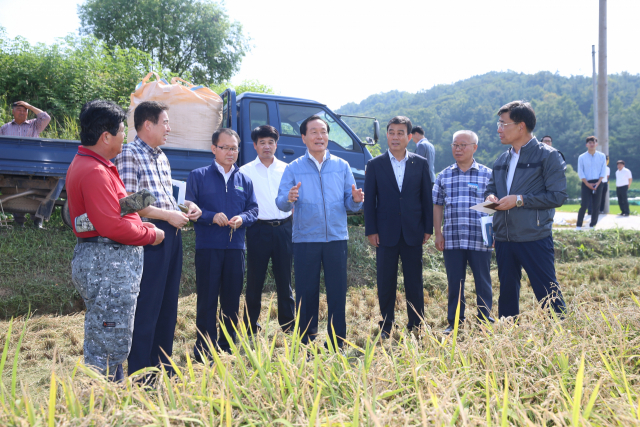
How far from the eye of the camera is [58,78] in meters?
13.1

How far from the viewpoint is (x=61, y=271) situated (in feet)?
18.0

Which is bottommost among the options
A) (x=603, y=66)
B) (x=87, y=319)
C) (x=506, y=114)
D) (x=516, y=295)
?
(x=516, y=295)

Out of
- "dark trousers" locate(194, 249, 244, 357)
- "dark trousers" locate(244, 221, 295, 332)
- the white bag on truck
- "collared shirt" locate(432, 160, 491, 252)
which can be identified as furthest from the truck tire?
"collared shirt" locate(432, 160, 491, 252)

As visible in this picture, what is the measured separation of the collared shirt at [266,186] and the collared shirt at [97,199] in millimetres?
1886

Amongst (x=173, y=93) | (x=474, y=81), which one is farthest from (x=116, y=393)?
(x=474, y=81)

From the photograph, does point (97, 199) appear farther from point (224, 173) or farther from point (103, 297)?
point (224, 173)

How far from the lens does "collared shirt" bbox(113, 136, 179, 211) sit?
103 inches

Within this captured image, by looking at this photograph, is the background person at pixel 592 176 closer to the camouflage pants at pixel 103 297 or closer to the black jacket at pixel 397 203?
the black jacket at pixel 397 203

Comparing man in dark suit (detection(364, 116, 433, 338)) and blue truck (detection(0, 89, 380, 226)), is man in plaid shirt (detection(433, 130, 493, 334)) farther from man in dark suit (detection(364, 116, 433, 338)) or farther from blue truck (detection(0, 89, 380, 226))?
blue truck (detection(0, 89, 380, 226))

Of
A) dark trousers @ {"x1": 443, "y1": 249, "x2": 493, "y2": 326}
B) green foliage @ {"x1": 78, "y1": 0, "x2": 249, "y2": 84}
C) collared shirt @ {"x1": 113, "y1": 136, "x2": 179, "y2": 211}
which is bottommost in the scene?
dark trousers @ {"x1": 443, "y1": 249, "x2": 493, "y2": 326}

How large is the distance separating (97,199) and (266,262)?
2.07 metres

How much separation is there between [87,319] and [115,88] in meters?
13.2

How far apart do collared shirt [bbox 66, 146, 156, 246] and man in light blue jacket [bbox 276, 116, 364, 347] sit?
4.52ft

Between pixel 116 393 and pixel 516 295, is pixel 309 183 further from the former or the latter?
pixel 116 393
